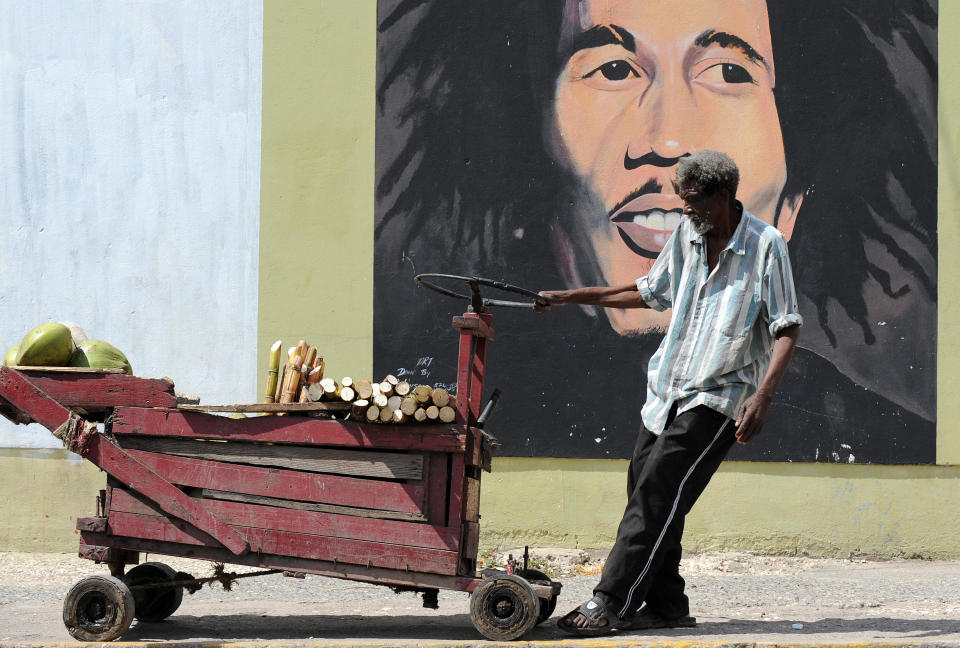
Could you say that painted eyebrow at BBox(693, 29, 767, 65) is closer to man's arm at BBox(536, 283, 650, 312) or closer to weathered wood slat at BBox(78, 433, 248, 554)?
man's arm at BBox(536, 283, 650, 312)

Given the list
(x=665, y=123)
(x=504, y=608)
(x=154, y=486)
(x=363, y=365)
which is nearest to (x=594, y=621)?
(x=504, y=608)

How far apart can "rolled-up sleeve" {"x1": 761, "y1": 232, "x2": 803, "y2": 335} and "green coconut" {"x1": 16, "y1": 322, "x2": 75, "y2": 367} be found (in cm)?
323

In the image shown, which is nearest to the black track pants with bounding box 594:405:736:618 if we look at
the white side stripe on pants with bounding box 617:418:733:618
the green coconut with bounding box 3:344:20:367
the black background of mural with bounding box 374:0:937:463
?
the white side stripe on pants with bounding box 617:418:733:618

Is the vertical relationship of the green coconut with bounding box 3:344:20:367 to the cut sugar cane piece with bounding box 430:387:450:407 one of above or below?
above

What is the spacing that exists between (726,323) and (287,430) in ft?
6.49

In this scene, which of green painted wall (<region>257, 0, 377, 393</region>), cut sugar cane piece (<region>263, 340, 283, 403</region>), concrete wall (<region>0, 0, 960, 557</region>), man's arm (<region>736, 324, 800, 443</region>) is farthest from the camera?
green painted wall (<region>257, 0, 377, 393</region>)

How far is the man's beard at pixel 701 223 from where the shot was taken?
4.52 m

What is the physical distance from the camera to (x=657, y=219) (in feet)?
25.1

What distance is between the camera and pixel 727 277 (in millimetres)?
4496

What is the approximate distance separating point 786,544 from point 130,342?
5078 mm

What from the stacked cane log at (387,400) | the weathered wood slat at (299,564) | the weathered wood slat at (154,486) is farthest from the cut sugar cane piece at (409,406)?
the weathered wood slat at (154,486)

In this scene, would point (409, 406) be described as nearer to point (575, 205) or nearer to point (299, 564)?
point (299, 564)

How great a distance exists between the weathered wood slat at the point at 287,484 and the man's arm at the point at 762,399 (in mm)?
1403

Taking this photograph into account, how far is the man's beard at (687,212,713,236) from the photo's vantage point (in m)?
4.52
